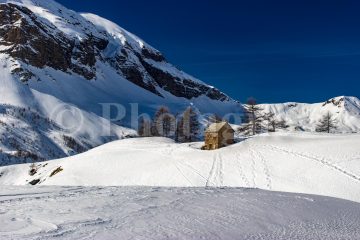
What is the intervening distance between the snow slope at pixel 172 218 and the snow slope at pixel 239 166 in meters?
12.5

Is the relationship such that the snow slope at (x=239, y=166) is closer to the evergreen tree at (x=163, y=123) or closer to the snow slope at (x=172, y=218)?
the snow slope at (x=172, y=218)

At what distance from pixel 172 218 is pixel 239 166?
83.1ft

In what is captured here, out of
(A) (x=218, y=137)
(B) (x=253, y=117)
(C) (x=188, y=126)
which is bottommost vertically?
(A) (x=218, y=137)

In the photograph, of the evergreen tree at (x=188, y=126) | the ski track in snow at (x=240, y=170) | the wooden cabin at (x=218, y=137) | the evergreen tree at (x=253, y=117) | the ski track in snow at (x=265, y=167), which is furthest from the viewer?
the evergreen tree at (x=188, y=126)

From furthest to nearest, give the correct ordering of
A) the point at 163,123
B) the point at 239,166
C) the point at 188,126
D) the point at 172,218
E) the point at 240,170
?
the point at 163,123, the point at 188,126, the point at 239,166, the point at 240,170, the point at 172,218

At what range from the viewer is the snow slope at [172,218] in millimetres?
11539

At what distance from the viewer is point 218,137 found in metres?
52.0

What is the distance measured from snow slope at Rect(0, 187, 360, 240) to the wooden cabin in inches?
1290

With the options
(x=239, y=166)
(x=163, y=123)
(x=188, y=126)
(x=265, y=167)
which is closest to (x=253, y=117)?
(x=188, y=126)

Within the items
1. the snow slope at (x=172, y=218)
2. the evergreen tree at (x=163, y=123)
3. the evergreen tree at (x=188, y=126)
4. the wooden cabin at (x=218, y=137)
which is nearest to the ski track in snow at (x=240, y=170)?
the wooden cabin at (x=218, y=137)

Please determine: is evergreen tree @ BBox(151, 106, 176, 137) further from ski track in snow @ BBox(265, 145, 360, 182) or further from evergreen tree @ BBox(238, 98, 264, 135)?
ski track in snow @ BBox(265, 145, 360, 182)

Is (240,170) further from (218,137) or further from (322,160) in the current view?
(218,137)

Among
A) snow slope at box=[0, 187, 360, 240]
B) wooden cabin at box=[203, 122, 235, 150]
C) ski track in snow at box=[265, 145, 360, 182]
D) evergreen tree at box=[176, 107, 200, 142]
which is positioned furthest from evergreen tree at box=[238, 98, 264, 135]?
snow slope at box=[0, 187, 360, 240]

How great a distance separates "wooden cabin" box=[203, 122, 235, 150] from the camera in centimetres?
5184
